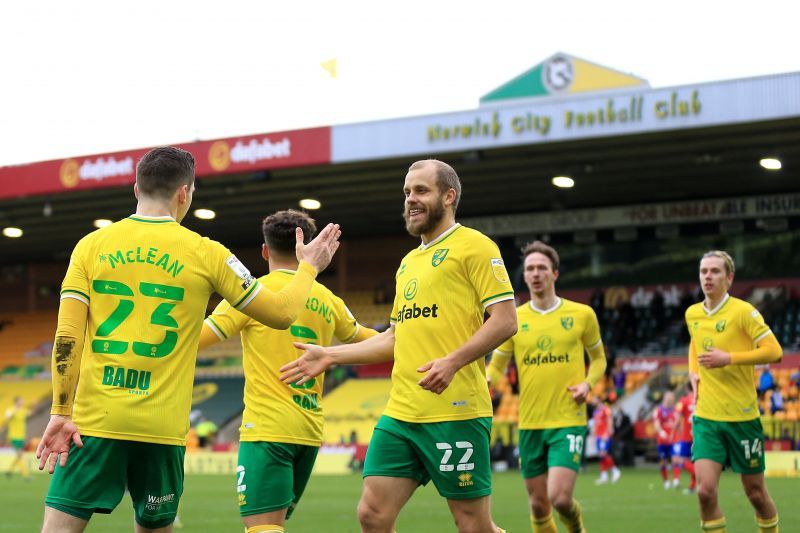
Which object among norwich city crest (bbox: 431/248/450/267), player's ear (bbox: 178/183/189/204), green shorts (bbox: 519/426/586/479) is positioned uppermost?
player's ear (bbox: 178/183/189/204)

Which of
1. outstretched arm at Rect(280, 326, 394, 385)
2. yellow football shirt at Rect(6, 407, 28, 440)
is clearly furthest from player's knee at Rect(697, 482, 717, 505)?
yellow football shirt at Rect(6, 407, 28, 440)

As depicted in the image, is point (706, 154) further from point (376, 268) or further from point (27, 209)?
point (27, 209)

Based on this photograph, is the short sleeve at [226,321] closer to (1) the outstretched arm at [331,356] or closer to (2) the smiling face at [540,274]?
(1) the outstretched arm at [331,356]

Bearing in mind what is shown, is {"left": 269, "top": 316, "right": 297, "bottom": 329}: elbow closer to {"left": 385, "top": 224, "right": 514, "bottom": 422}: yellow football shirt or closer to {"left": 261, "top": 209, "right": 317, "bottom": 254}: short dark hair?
{"left": 385, "top": 224, "right": 514, "bottom": 422}: yellow football shirt

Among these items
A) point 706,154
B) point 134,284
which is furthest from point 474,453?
point 706,154

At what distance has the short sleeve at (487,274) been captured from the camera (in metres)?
6.33

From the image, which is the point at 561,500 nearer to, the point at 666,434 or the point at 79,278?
the point at 79,278

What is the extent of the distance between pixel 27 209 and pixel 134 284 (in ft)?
107

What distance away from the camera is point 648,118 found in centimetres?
2480

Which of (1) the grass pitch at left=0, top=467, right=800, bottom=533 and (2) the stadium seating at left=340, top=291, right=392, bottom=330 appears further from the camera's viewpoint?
(2) the stadium seating at left=340, top=291, right=392, bottom=330

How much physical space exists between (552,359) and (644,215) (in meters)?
26.8

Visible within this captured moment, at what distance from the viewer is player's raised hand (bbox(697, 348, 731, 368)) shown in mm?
9469

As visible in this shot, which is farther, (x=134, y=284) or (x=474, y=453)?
(x=474, y=453)

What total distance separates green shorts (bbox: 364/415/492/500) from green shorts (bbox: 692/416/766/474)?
412cm
